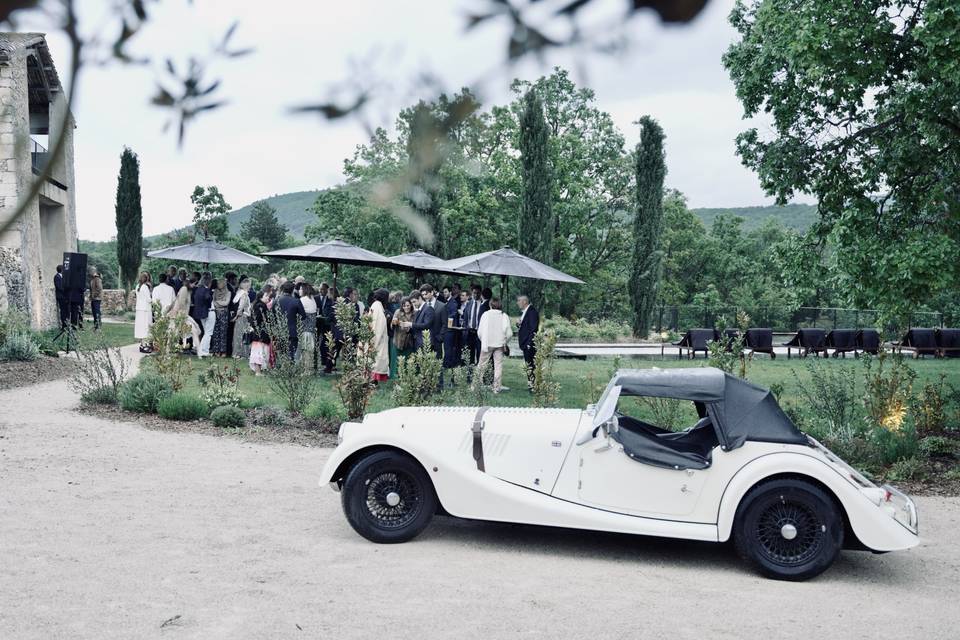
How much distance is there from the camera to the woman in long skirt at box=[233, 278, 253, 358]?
59.5 feet

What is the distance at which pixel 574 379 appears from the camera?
706 inches

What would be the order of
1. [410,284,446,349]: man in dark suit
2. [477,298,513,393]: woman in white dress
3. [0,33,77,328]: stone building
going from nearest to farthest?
1. [0,33,77,328]: stone building
2. [477,298,513,393]: woman in white dress
3. [410,284,446,349]: man in dark suit

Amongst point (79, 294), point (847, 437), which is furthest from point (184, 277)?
point (847, 437)

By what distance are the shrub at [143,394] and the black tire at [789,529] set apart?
340 inches

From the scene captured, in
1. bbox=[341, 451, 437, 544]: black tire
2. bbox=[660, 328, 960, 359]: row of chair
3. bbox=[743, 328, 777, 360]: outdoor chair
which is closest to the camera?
bbox=[341, 451, 437, 544]: black tire

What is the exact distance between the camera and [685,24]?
0.96m

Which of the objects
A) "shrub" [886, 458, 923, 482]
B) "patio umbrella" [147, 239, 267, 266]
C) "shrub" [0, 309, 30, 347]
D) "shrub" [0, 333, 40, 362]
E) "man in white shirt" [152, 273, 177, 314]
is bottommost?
"shrub" [886, 458, 923, 482]

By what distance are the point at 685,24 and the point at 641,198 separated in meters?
36.1

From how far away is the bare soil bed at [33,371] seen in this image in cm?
1470

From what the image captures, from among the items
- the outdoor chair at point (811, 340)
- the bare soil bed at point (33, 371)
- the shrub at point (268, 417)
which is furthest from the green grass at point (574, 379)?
the bare soil bed at point (33, 371)

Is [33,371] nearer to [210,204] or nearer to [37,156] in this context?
[210,204]

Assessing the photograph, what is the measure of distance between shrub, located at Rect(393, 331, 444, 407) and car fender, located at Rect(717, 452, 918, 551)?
16.3ft

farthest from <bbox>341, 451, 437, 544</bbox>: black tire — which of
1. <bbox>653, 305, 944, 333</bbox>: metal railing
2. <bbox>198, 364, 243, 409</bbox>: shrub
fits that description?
<bbox>653, 305, 944, 333</bbox>: metal railing

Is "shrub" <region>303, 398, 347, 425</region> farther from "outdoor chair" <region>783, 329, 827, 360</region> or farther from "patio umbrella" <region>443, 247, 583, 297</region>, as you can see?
"outdoor chair" <region>783, 329, 827, 360</region>
